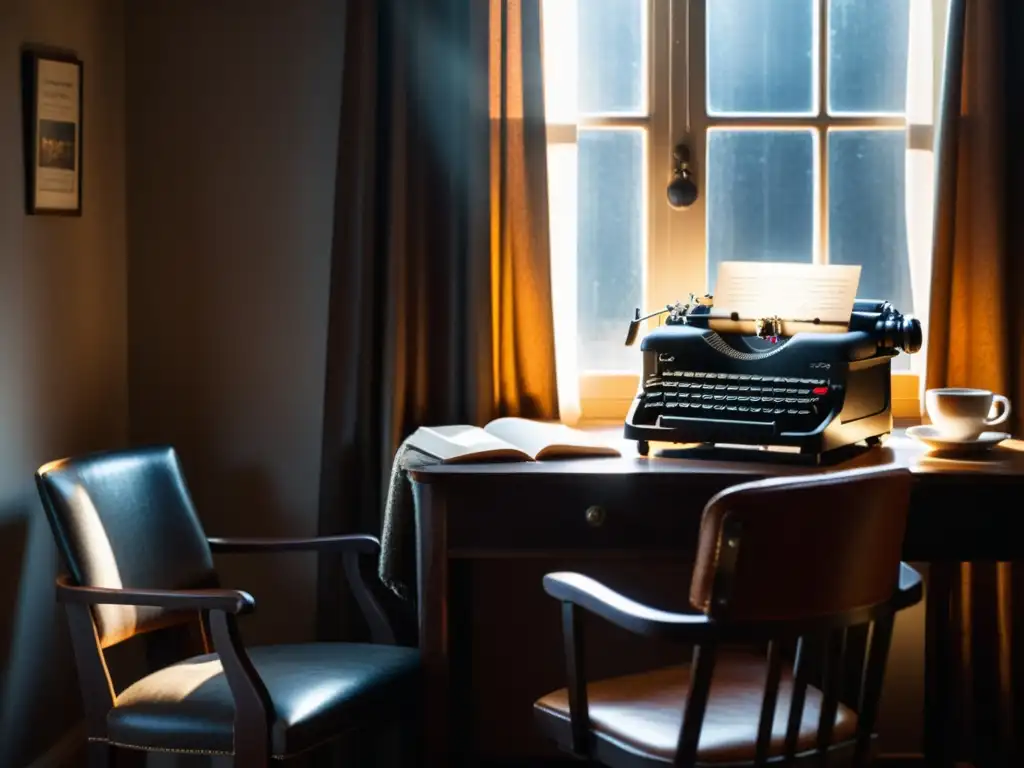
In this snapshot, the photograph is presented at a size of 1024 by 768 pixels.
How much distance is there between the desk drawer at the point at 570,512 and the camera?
2531 millimetres

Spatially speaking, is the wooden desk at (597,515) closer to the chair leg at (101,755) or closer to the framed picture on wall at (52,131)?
the chair leg at (101,755)

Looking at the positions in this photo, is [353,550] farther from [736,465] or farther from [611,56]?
[611,56]

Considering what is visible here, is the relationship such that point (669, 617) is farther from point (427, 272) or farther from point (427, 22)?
point (427, 22)

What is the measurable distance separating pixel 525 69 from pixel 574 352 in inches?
26.9

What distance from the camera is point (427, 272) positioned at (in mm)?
3107

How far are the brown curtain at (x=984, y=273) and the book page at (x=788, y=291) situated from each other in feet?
1.55

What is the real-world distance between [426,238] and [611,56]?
68cm

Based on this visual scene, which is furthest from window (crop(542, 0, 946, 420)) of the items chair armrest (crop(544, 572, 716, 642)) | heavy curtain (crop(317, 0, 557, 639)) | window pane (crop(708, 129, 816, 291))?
chair armrest (crop(544, 572, 716, 642))

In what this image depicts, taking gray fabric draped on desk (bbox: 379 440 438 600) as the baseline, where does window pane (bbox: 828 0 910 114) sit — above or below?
above

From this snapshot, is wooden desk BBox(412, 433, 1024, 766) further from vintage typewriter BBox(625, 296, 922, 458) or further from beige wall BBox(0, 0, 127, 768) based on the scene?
beige wall BBox(0, 0, 127, 768)

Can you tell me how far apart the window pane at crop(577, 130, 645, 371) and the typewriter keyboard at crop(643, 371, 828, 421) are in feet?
1.79

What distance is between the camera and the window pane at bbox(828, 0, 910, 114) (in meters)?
3.25

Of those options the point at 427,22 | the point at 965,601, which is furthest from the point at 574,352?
the point at 965,601

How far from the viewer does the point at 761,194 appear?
3303mm
